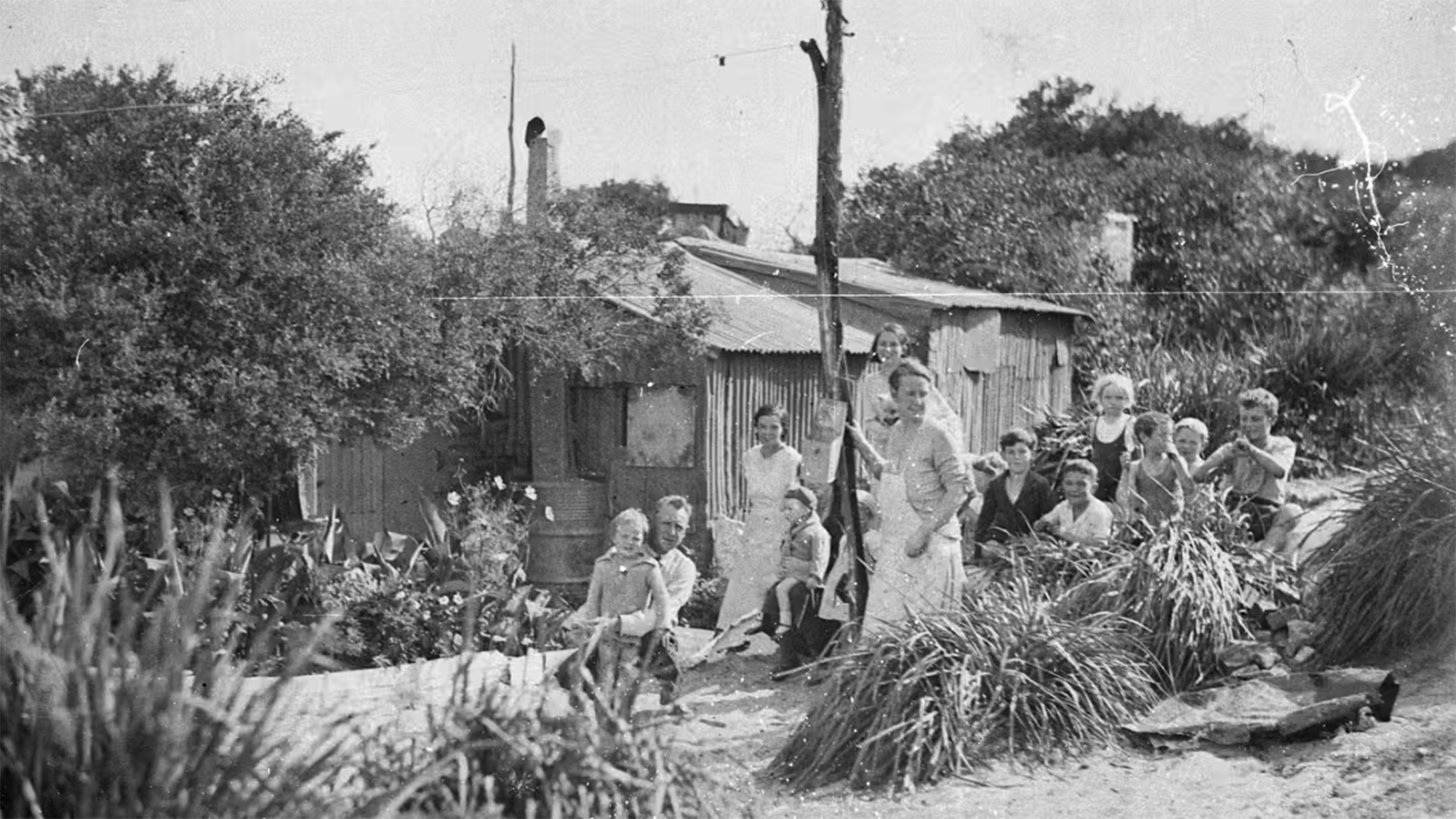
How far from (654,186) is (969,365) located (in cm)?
1496

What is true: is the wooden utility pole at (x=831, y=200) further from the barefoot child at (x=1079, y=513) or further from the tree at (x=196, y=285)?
the tree at (x=196, y=285)

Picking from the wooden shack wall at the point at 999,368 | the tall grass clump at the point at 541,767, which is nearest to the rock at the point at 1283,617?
the tall grass clump at the point at 541,767

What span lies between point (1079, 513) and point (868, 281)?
7287 millimetres

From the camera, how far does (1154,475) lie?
298 inches

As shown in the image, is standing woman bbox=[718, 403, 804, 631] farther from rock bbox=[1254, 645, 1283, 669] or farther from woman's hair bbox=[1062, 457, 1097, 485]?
rock bbox=[1254, 645, 1283, 669]

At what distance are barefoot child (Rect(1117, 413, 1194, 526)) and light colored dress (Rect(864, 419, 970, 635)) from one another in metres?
1.24

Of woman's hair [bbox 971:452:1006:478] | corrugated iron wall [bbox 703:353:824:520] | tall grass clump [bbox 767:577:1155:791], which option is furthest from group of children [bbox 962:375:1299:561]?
corrugated iron wall [bbox 703:353:824:520]

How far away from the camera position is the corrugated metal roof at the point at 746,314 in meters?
11.1

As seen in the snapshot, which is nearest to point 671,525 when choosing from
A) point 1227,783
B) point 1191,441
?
point 1191,441

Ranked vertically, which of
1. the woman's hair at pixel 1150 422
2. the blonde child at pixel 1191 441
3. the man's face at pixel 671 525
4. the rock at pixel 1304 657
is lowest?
the rock at pixel 1304 657

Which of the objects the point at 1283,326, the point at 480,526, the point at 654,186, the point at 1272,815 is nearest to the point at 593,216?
the point at 480,526

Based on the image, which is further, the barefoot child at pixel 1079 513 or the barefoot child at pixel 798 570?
the barefoot child at pixel 798 570

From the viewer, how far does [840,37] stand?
282 inches

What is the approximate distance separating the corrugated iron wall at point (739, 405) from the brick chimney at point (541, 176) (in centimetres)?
189
